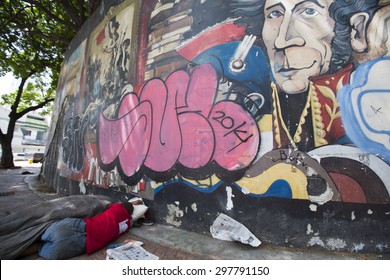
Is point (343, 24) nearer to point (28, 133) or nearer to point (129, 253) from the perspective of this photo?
point (129, 253)

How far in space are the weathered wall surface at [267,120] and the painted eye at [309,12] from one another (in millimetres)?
35

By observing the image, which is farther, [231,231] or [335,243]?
[231,231]

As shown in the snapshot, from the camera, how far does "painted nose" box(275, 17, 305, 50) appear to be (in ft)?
11.1

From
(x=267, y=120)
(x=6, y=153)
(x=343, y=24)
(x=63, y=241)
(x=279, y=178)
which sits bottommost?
(x=63, y=241)

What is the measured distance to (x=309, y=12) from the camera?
3367 millimetres

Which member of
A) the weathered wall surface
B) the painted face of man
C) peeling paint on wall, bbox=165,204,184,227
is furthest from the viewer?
peeling paint on wall, bbox=165,204,184,227

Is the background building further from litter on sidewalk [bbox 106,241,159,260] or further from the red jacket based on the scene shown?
litter on sidewalk [bbox 106,241,159,260]

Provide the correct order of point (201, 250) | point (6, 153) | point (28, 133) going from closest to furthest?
point (201, 250), point (6, 153), point (28, 133)

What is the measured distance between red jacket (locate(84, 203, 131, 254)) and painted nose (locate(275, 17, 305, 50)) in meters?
3.51

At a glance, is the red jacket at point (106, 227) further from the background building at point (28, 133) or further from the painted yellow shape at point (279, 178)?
the background building at point (28, 133)

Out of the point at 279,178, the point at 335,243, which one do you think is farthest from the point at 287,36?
the point at 335,243

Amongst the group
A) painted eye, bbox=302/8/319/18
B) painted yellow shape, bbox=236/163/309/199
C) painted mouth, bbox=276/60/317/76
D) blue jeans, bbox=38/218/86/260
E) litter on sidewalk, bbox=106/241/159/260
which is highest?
painted eye, bbox=302/8/319/18

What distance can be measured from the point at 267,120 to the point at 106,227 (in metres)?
2.78

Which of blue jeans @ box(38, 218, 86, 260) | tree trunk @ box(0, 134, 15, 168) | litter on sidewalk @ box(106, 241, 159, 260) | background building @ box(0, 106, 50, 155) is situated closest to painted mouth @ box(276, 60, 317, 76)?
litter on sidewalk @ box(106, 241, 159, 260)
